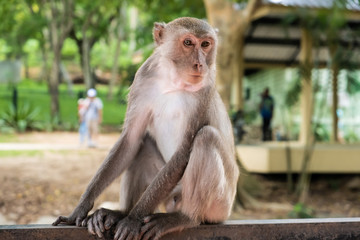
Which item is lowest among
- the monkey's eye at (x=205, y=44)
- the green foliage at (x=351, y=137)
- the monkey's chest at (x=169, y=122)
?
the green foliage at (x=351, y=137)

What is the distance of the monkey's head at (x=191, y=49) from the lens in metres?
2.50

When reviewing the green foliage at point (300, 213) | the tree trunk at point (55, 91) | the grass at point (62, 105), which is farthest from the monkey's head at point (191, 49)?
the tree trunk at point (55, 91)

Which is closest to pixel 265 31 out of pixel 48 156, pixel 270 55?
pixel 270 55

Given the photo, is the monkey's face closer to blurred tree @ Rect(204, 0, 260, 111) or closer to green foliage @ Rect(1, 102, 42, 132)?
blurred tree @ Rect(204, 0, 260, 111)

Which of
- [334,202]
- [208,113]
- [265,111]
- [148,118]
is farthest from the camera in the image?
[265,111]

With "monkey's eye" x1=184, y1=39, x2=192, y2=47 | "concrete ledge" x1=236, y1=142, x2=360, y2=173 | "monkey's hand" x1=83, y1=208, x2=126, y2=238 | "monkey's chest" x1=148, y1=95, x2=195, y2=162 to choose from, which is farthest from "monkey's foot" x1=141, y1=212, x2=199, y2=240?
"concrete ledge" x1=236, y1=142, x2=360, y2=173

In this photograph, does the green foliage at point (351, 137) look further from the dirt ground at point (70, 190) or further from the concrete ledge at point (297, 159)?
the concrete ledge at point (297, 159)

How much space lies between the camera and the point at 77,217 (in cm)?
240

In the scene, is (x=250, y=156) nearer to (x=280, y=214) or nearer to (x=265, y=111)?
(x=280, y=214)

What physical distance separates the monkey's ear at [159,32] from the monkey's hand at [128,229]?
108 centimetres

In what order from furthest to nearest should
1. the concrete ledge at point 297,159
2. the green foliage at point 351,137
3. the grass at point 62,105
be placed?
the grass at point 62,105 → the green foliage at point 351,137 → the concrete ledge at point 297,159

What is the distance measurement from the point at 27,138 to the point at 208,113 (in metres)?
13.7

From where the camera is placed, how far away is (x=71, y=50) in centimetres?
3083

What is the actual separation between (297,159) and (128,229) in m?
7.87
